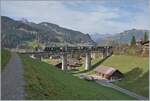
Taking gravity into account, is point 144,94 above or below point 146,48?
below

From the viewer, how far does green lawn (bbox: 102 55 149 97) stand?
53606 mm

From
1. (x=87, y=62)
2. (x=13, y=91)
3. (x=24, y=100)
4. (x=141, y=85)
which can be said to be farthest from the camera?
(x=87, y=62)

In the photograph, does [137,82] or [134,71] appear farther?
[134,71]

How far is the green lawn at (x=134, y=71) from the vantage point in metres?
53.6

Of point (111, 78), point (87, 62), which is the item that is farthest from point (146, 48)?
point (87, 62)

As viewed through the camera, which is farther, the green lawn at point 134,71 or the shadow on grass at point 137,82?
the green lawn at point 134,71

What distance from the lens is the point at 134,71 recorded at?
69125 millimetres

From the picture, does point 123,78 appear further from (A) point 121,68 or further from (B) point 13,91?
(B) point 13,91

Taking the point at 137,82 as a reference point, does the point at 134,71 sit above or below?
above

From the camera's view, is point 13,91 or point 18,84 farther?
point 18,84

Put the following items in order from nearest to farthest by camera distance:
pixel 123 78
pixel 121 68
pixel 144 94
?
1. pixel 144 94
2. pixel 123 78
3. pixel 121 68

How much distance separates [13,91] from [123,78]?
52944 millimetres

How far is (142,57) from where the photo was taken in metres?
78.2

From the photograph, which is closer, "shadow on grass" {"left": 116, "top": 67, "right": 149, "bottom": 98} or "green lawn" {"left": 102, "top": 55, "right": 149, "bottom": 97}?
"shadow on grass" {"left": 116, "top": 67, "right": 149, "bottom": 98}
